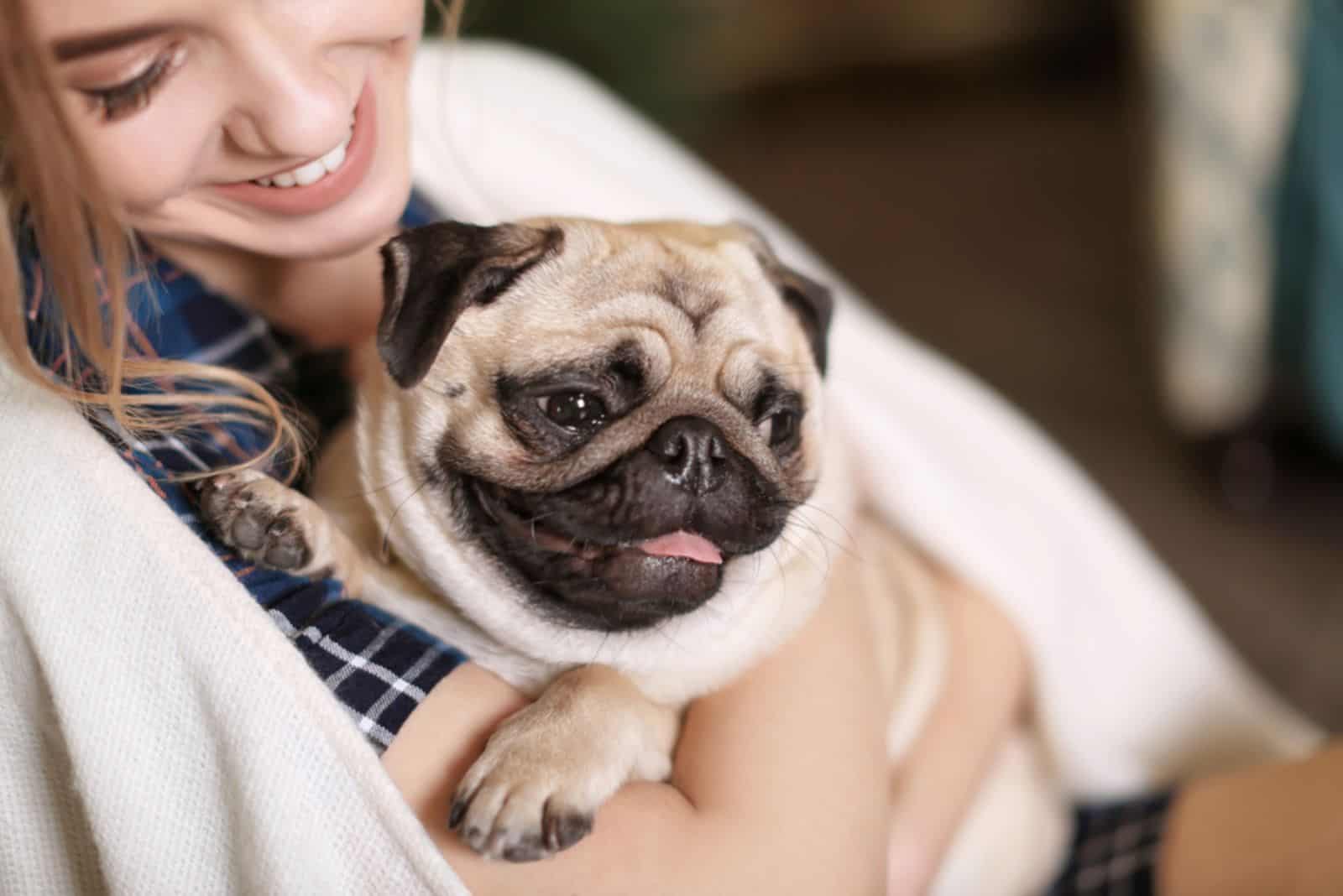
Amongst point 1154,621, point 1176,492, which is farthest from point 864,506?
point 1176,492

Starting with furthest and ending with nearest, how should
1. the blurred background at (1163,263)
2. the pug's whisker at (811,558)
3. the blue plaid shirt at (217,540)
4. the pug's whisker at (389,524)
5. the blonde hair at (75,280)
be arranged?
the blurred background at (1163,263) < the pug's whisker at (811,558) < the pug's whisker at (389,524) < the blue plaid shirt at (217,540) < the blonde hair at (75,280)

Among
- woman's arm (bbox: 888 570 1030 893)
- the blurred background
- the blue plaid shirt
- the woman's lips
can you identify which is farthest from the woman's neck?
the blurred background

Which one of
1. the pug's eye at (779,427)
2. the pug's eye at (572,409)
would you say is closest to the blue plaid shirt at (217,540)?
the pug's eye at (572,409)

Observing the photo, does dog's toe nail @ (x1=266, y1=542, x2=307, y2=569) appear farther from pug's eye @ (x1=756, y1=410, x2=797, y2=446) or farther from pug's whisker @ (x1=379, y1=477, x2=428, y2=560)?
pug's eye @ (x1=756, y1=410, x2=797, y2=446)

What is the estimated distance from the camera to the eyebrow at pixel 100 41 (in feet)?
2.43

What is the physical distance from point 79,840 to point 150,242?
0.50 metres

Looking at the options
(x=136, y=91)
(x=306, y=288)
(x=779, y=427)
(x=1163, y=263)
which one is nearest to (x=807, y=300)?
(x=779, y=427)

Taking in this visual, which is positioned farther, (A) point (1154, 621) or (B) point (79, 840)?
(A) point (1154, 621)

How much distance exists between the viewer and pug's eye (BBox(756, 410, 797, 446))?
1035 millimetres

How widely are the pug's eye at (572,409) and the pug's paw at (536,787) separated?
226mm

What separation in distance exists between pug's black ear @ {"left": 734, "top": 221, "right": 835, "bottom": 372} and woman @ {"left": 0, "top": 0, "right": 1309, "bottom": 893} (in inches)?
11.4

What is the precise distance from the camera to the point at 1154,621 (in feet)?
4.69

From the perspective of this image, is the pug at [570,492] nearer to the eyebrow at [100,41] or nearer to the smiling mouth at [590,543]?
the smiling mouth at [590,543]

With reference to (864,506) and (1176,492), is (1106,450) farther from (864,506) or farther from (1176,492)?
(864,506)
